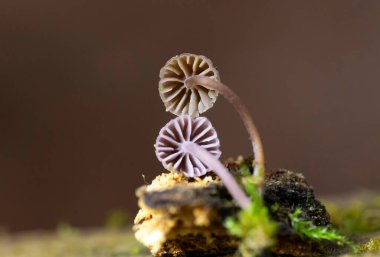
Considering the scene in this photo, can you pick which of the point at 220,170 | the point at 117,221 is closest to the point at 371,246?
the point at 220,170

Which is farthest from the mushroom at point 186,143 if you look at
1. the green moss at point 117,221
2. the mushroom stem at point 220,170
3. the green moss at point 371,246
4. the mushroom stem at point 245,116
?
the green moss at point 117,221

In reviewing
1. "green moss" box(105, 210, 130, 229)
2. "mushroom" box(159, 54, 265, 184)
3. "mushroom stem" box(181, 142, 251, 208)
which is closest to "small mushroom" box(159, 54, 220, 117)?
"mushroom" box(159, 54, 265, 184)

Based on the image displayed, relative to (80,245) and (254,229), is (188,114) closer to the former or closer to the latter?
(254,229)

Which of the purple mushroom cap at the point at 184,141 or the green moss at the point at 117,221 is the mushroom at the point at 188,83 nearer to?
the purple mushroom cap at the point at 184,141

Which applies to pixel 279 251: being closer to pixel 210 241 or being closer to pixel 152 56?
pixel 210 241

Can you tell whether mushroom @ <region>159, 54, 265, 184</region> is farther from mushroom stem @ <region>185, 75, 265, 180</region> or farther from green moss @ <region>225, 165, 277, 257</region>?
green moss @ <region>225, 165, 277, 257</region>
